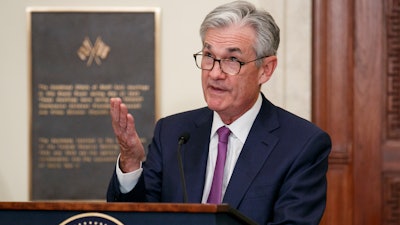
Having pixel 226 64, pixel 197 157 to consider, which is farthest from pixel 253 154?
pixel 226 64

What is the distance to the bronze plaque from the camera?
4496 millimetres

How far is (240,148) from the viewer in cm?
326

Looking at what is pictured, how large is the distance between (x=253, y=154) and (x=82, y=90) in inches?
65.1

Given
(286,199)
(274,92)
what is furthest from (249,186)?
(274,92)

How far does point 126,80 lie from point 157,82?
0.18 metres

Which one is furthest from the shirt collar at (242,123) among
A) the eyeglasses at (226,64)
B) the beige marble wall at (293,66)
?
the beige marble wall at (293,66)

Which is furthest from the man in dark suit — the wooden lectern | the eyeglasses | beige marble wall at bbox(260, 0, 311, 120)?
beige marble wall at bbox(260, 0, 311, 120)

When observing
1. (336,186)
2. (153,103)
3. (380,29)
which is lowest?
(336,186)

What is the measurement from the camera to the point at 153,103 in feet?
14.8

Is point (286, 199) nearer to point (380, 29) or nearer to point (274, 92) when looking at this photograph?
point (274, 92)

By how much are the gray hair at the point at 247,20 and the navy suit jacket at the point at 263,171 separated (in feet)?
0.95

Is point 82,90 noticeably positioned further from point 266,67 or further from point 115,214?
point 115,214

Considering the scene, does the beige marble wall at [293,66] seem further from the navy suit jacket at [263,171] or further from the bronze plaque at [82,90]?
the navy suit jacket at [263,171]

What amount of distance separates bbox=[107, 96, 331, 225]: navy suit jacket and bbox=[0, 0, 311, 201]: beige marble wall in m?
1.09
